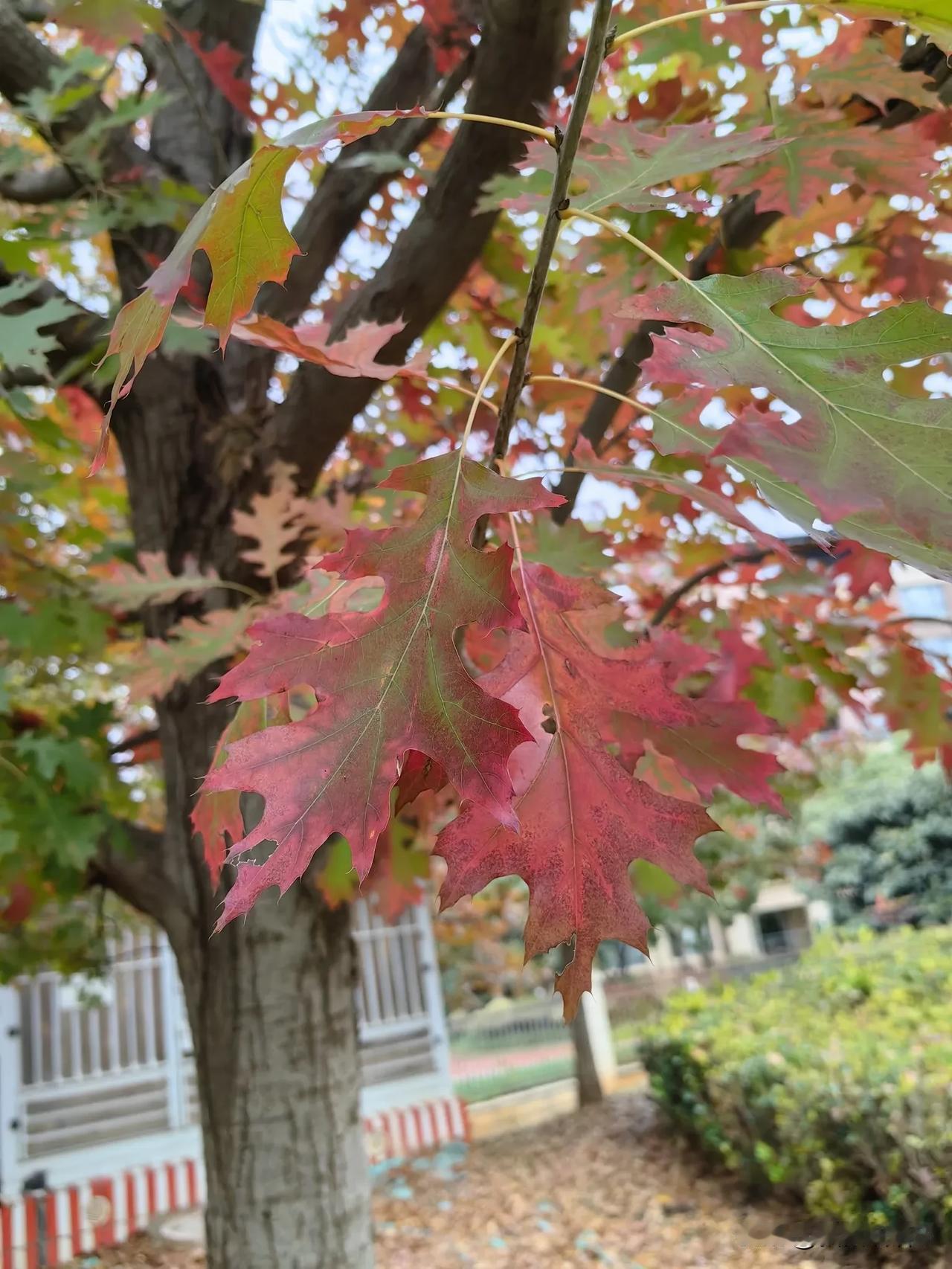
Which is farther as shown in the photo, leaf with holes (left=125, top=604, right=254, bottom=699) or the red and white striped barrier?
the red and white striped barrier

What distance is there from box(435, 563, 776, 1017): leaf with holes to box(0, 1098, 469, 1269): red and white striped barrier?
5.19 m

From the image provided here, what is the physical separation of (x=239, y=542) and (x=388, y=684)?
1.73 meters

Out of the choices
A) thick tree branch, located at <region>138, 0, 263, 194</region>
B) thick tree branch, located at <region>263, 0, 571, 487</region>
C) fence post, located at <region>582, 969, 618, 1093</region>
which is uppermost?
thick tree branch, located at <region>138, 0, 263, 194</region>

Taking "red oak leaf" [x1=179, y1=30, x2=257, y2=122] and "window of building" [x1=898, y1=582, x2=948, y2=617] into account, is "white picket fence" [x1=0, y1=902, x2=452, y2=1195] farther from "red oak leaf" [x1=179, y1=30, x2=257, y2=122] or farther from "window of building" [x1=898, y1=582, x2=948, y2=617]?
"window of building" [x1=898, y1=582, x2=948, y2=617]

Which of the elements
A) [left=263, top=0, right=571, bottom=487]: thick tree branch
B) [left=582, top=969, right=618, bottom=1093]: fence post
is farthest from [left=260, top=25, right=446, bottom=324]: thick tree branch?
[left=582, top=969, right=618, bottom=1093]: fence post

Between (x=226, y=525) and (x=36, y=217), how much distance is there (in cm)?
106

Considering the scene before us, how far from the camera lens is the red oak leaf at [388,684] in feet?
2.84

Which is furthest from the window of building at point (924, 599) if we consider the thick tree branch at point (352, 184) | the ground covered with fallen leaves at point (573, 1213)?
the thick tree branch at point (352, 184)

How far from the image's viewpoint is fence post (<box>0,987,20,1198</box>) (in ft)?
Answer: 20.3

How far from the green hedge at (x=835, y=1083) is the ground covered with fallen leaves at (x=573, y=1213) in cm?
22

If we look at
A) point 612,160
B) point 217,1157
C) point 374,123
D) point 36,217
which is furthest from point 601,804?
point 36,217

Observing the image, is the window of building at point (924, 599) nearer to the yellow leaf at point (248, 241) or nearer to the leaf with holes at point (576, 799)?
the leaf with holes at point (576, 799)

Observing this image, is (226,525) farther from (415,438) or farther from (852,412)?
(852,412)

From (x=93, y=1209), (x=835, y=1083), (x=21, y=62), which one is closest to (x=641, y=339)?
→ (x=21, y=62)
